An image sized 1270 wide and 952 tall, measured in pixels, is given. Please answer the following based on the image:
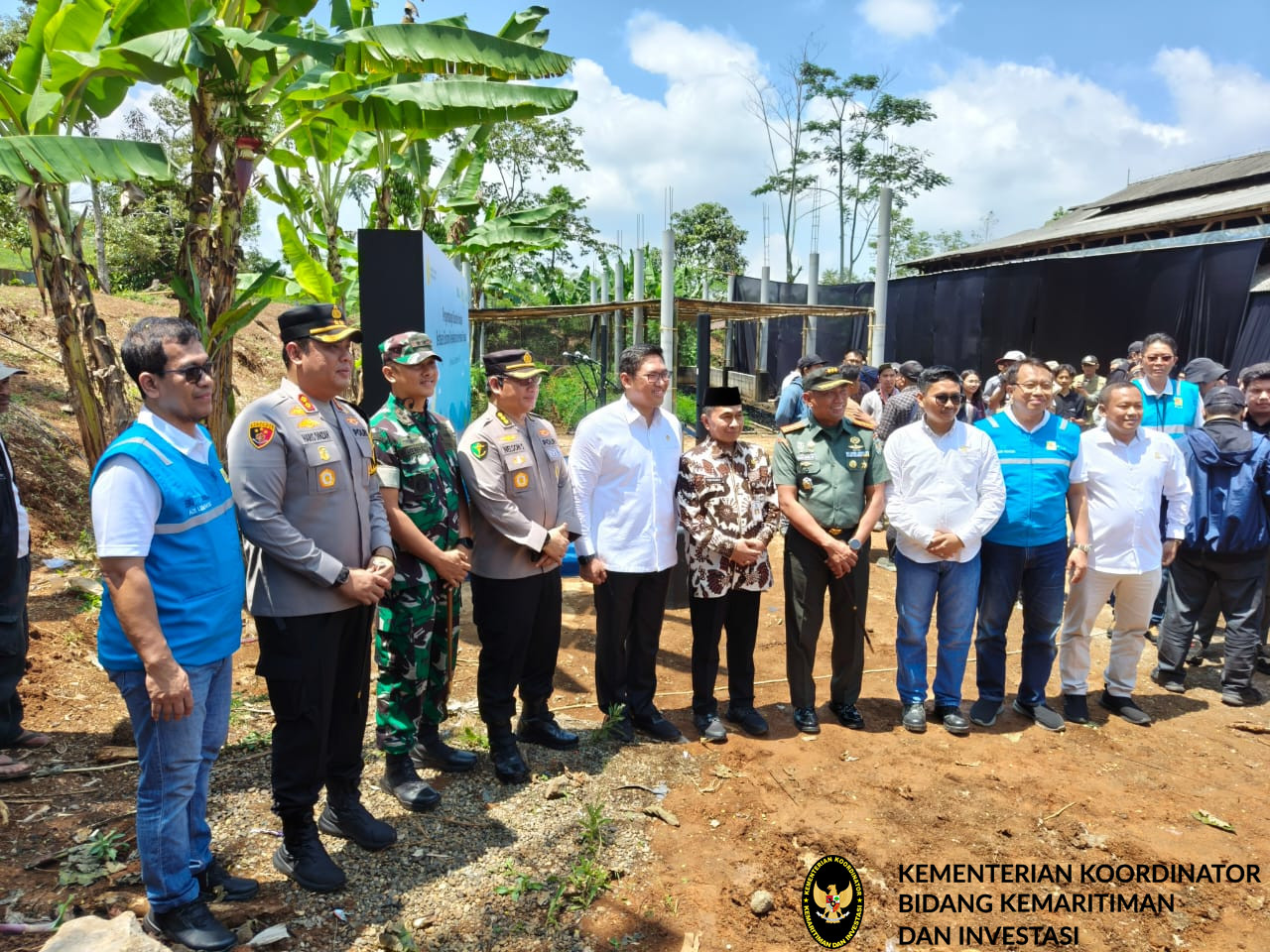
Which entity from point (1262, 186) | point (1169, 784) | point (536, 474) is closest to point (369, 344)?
point (536, 474)

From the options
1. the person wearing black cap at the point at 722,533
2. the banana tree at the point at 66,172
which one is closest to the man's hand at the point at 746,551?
the person wearing black cap at the point at 722,533

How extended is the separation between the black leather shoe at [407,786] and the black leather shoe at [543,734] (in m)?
0.61

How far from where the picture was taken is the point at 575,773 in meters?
→ 3.56

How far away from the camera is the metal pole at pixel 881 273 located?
31.9ft

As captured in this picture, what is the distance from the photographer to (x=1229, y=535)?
452 cm

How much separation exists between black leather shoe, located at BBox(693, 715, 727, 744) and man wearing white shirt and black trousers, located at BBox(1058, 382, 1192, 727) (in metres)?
1.95

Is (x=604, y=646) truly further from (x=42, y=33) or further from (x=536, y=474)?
(x=42, y=33)

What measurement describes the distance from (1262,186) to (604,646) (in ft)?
61.4

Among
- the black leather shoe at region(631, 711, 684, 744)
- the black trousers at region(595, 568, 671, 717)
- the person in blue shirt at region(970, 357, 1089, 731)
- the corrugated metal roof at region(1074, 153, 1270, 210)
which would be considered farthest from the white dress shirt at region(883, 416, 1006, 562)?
the corrugated metal roof at region(1074, 153, 1270, 210)

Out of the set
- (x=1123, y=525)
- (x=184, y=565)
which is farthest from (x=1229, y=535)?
(x=184, y=565)

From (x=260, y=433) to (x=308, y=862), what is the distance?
1437mm

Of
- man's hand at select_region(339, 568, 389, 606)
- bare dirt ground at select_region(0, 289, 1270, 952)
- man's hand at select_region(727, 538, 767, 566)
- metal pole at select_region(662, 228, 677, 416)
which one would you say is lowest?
bare dirt ground at select_region(0, 289, 1270, 952)

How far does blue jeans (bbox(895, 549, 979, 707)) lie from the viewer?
404cm

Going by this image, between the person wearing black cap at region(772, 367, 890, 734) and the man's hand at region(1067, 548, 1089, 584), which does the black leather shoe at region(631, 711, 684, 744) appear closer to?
the person wearing black cap at region(772, 367, 890, 734)
